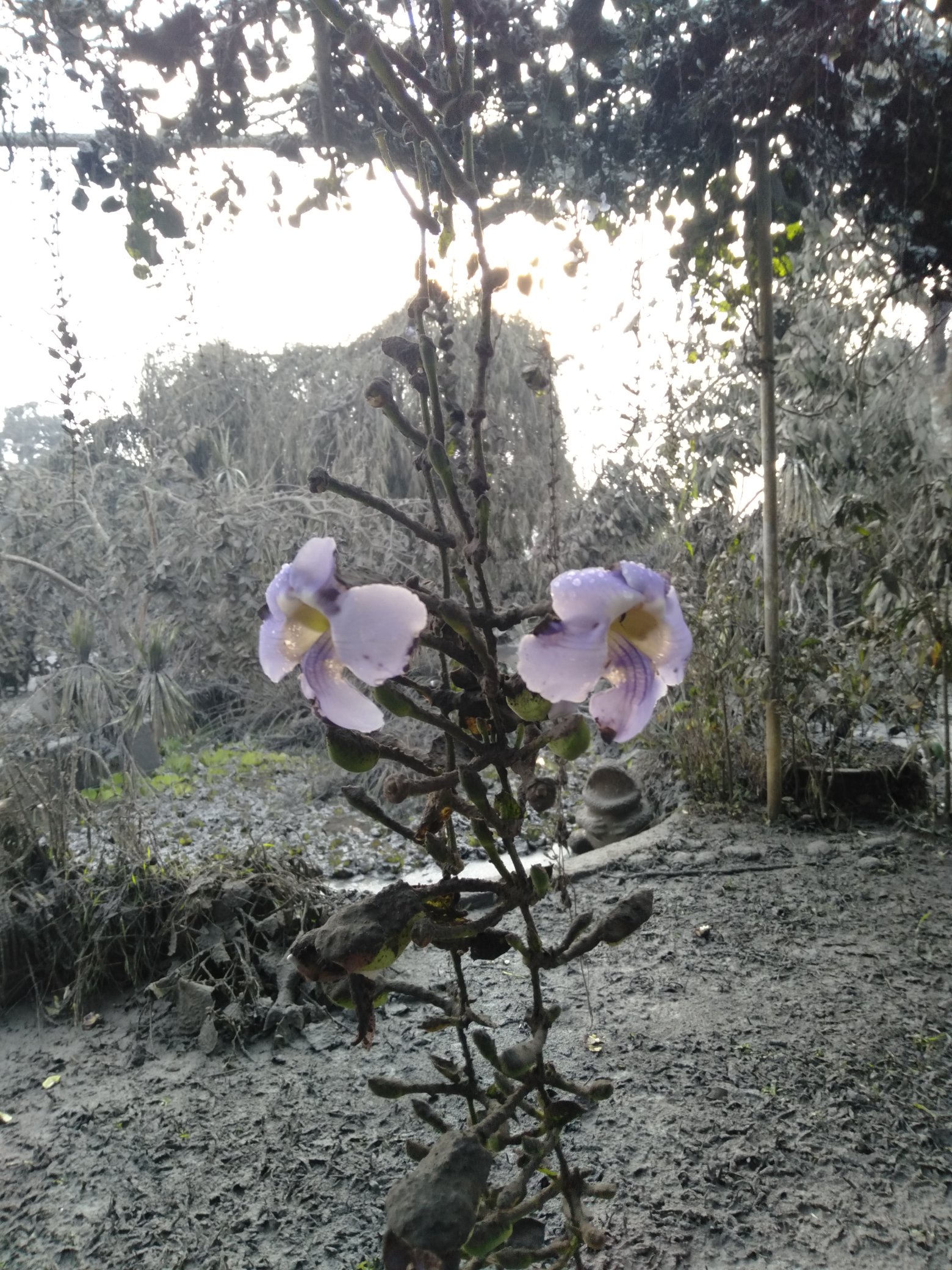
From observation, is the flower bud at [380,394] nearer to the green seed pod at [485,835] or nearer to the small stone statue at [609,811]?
the green seed pod at [485,835]

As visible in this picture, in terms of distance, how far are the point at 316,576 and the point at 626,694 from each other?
164 millimetres

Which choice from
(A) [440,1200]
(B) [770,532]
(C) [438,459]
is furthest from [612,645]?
(B) [770,532]

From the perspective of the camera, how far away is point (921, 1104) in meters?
1.09

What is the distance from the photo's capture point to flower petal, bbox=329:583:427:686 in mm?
388

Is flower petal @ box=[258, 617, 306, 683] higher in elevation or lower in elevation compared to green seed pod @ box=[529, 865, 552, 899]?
higher

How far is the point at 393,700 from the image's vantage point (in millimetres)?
428

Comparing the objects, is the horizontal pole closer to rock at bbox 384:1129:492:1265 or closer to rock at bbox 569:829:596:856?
Answer: rock at bbox 384:1129:492:1265

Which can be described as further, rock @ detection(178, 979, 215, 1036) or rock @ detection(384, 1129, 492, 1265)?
rock @ detection(178, 979, 215, 1036)

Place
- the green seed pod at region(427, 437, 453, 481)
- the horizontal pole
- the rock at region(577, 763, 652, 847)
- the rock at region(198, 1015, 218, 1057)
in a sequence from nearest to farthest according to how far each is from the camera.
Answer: the green seed pod at region(427, 437, 453, 481), the rock at region(198, 1015, 218, 1057), the horizontal pole, the rock at region(577, 763, 652, 847)

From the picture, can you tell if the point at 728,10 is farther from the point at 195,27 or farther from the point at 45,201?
the point at 45,201

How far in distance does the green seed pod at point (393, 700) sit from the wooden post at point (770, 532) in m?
1.91

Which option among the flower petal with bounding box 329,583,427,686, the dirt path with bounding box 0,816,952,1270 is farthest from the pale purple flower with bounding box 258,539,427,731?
the dirt path with bounding box 0,816,952,1270

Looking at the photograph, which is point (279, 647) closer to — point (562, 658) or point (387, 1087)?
A: point (562, 658)

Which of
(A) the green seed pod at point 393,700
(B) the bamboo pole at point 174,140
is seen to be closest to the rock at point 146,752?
(B) the bamboo pole at point 174,140
